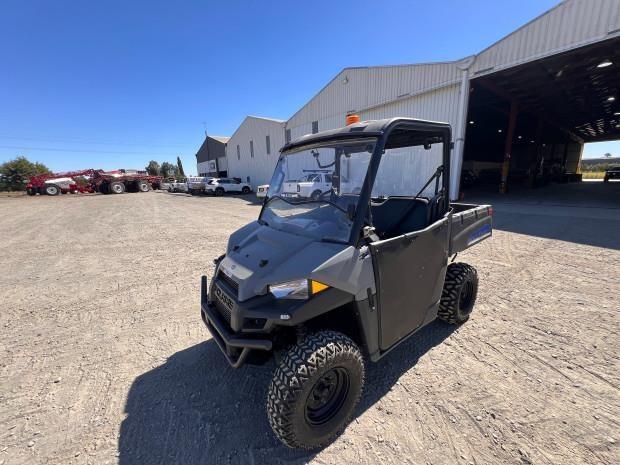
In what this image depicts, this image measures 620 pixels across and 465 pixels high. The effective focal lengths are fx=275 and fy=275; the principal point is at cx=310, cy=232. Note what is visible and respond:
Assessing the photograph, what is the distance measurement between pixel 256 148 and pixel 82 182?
1783 cm

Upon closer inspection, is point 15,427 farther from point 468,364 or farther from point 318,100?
point 318,100

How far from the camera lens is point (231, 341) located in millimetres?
1827

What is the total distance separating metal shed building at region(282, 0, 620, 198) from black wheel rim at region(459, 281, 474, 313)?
57.0 inches

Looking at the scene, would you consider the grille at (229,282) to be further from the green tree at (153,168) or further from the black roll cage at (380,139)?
the green tree at (153,168)

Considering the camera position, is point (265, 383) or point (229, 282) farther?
point (265, 383)

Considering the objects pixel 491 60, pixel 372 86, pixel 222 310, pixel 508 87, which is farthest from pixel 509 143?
pixel 222 310

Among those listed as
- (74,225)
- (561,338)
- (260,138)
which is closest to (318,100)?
(260,138)

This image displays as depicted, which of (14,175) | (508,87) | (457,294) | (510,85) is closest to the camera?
(457,294)

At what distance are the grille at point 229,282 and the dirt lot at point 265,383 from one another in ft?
3.12

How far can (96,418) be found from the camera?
82.8 inches

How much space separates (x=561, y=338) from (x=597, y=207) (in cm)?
1215

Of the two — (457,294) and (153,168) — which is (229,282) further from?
(153,168)

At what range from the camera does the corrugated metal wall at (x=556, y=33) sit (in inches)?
324

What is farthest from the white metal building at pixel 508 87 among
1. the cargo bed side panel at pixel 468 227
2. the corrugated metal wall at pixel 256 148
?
the cargo bed side panel at pixel 468 227
